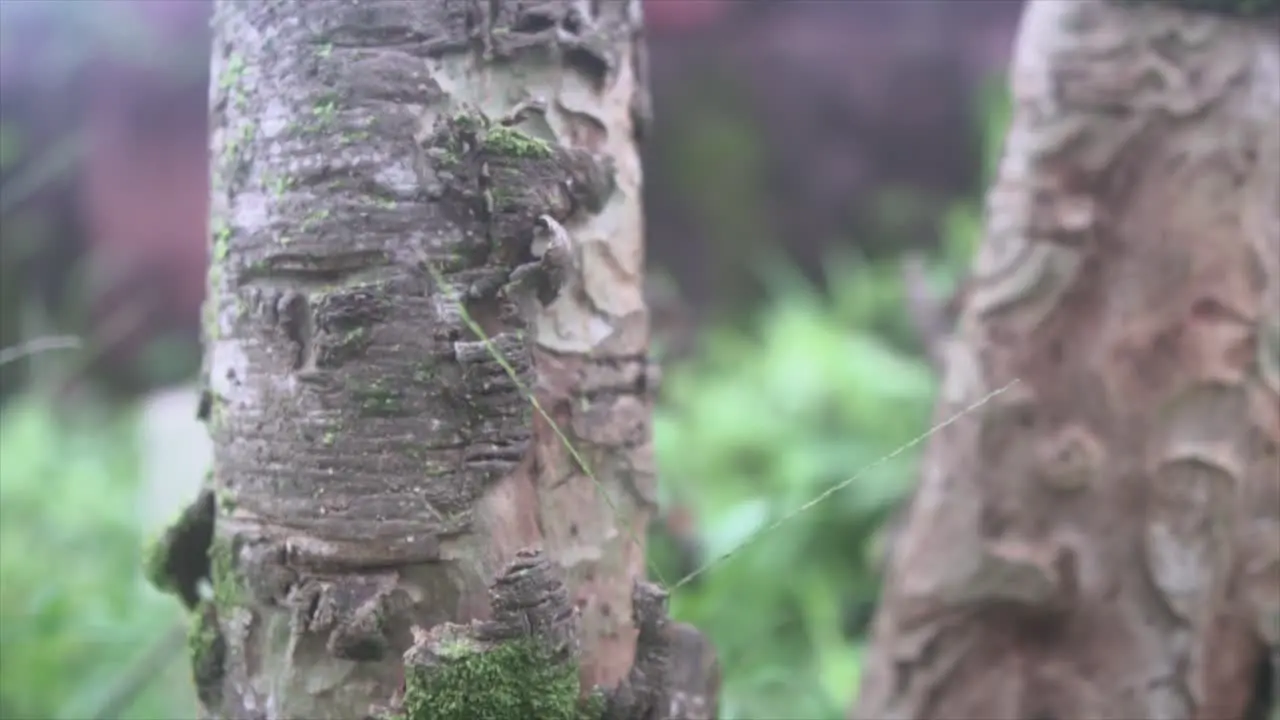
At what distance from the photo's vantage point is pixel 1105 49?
1.29m

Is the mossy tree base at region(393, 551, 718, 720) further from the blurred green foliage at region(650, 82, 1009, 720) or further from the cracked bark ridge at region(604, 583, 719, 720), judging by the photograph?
the blurred green foliage at region(650, 82, 1009, 720)

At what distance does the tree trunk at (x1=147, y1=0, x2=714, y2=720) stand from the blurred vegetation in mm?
315

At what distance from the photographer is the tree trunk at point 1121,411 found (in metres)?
1.23

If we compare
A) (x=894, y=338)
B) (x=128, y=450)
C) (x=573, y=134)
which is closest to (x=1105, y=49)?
(x=573, y=134)

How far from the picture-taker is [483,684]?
789 millimetres

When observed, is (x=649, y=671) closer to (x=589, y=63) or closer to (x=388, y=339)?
(x=388, y=339)

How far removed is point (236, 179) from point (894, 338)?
344 centimetres

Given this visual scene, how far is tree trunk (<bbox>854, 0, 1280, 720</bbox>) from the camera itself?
4.05 feet

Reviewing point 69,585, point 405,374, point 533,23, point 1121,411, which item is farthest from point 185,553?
point 69,585

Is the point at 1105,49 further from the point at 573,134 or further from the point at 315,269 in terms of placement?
the point at 315,269

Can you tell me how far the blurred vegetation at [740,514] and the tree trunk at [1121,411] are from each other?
225 millimetres

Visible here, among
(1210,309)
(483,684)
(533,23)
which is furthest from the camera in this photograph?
(1210,309)

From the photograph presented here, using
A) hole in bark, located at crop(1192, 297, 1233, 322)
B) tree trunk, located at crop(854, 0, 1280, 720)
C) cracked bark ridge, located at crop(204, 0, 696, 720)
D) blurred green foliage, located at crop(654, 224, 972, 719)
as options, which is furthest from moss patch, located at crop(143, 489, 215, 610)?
hole in bark, located at crop(1192, 297, 1233, 322)

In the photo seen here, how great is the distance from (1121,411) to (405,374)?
0.81 metres
